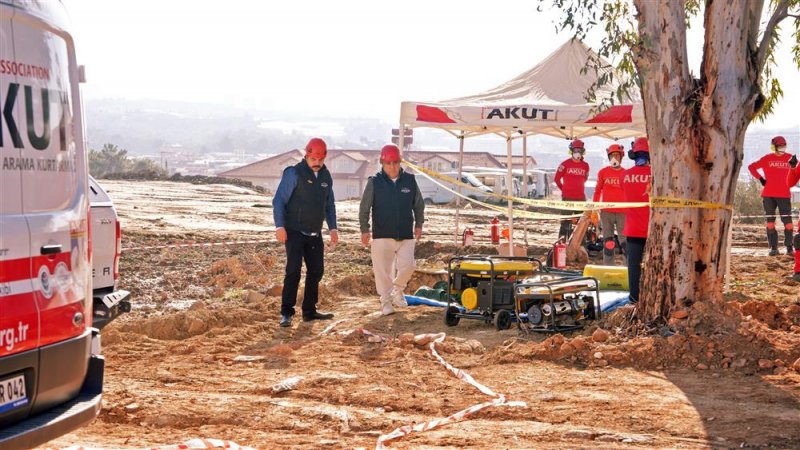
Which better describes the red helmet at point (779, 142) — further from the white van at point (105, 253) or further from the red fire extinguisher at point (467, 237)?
the white van at point (105, 253)

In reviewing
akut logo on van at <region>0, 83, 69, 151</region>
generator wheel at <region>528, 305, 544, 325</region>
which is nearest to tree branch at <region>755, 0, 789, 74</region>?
generator wheel at <region>528, 305, 544, 325</region>

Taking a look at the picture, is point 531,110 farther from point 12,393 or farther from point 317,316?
point 12,393

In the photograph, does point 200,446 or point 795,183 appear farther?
point 795,183

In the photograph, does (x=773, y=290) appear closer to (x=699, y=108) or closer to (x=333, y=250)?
(x=699, y=108)

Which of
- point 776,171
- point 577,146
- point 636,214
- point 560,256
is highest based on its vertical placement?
point 577,146

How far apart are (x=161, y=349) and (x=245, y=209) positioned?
23258 mm

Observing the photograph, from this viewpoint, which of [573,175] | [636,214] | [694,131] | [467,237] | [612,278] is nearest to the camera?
[694,131]

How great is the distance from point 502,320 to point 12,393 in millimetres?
6364

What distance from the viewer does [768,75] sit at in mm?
12344

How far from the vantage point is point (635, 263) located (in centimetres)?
1152

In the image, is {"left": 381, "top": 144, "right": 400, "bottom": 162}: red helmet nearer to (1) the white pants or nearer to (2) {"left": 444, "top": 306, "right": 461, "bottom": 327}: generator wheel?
(1) the white pants

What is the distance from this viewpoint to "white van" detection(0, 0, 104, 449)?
5301mm

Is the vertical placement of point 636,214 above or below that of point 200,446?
above

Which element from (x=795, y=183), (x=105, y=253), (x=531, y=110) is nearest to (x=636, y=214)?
(x=531, y=110)
